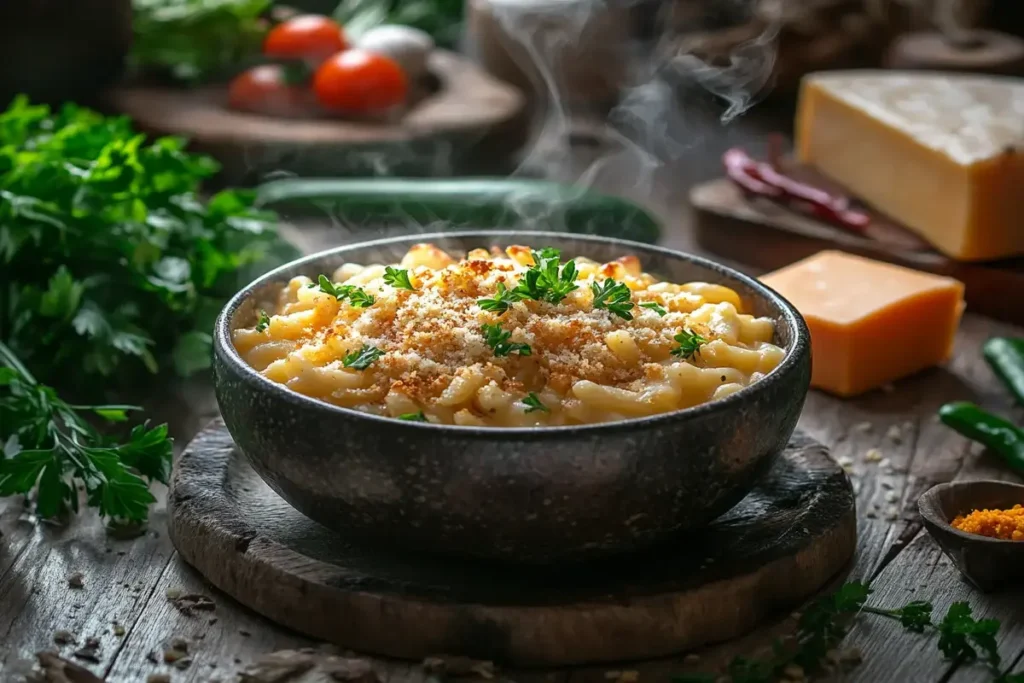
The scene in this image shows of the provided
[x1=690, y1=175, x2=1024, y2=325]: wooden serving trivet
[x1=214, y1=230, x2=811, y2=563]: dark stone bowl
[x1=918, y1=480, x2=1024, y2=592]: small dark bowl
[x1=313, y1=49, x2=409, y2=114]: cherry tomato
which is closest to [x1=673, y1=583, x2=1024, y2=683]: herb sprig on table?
[x1=918, y1=480, x2=1024, y2=592]: small dark bowl

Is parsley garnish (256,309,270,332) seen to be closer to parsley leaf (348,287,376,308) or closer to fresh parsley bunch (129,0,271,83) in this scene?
parsley leaf (348,287,376,308)

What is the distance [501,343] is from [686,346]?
315mm

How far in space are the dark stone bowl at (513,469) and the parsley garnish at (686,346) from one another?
15cm

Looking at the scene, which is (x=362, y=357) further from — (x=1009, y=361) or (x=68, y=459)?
(x=1009, y=361)

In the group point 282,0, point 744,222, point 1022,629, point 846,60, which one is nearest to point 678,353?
point 1022,629

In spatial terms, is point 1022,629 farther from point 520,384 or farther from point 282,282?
point 282,282

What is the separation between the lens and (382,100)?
187 inches

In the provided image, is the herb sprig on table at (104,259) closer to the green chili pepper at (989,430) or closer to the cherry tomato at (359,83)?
the cherry tomato at (359,83)

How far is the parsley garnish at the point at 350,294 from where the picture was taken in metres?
2.22

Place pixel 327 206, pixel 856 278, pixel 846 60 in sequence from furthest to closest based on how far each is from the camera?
pixel 846 60
pixel 327 206
pixel 856 278

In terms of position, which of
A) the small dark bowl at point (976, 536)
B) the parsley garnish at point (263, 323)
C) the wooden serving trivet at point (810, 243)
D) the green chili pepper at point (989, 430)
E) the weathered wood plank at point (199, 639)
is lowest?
the wooden serving trivet at point (810, 243)

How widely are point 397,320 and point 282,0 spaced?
475cm

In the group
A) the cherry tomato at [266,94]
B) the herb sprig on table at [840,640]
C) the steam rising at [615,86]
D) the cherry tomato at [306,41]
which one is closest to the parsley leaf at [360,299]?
the herb sprig on table at [840,640]

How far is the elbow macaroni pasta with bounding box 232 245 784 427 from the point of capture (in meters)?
1.99
